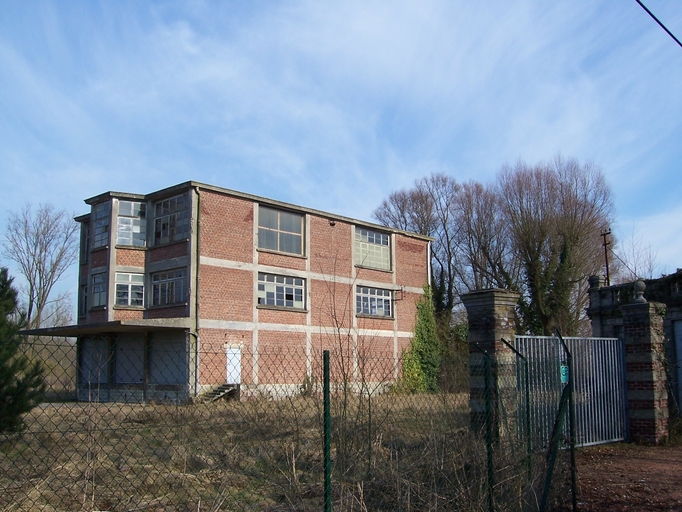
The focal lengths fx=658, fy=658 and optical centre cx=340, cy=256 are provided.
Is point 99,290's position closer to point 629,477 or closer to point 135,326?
point 135,326

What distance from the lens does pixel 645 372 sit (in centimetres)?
1369

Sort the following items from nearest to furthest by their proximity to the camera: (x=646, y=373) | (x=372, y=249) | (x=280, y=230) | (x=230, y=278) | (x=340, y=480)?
1. (x=340, y=480)
2. (x=646, y=373)
3. (x=230, y=278)
4. (x=280, y=230)
5. (x=372, y=249)

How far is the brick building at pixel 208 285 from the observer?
87.7 feet

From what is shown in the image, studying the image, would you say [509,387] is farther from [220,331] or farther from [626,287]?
[220,331]

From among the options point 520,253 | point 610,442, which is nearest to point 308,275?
point 520,253

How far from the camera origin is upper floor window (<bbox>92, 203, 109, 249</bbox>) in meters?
29.4

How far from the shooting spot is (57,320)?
49344mm

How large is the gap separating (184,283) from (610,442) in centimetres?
1826

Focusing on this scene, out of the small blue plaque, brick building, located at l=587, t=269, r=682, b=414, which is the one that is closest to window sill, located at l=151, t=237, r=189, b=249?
brick building, located at l=587, t=269, r=682, b=414

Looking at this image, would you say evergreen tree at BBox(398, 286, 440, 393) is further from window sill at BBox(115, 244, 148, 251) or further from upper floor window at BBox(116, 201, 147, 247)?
upper floor window at BBox(116, 201, 147, 247)

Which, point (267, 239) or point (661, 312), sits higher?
point (267, 239)

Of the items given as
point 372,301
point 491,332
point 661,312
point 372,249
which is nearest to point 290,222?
point 372,249

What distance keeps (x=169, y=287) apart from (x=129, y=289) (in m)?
2.13

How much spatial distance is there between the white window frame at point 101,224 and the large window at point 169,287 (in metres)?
3.01
